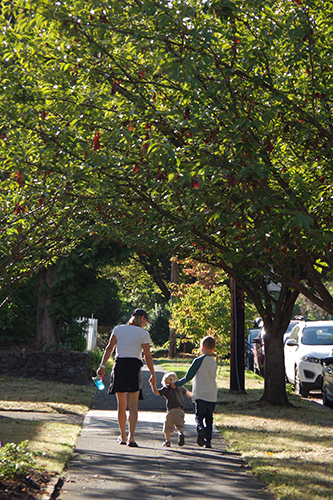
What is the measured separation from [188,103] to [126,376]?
137 inches

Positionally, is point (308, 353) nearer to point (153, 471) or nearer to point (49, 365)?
point (49, 365)

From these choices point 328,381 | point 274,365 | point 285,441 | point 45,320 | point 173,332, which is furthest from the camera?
point 173,332

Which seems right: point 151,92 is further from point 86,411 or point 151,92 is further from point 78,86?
point 86,411

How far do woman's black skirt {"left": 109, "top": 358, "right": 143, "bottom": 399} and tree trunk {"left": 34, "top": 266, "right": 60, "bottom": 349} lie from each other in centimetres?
1064

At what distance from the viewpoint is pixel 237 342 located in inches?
623

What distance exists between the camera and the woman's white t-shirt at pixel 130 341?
25.9 ft

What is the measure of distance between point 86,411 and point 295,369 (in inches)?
246

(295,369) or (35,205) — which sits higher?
(35,205)

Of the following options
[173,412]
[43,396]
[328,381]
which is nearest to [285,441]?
[173,412]

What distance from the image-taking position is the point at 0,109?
7.32m

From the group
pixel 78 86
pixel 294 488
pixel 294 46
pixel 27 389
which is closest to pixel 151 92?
pixel 78 86

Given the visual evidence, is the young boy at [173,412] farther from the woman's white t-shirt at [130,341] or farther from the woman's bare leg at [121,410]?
the woman's white t-shirt at [130,341]

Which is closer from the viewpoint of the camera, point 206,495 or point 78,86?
point 206,495

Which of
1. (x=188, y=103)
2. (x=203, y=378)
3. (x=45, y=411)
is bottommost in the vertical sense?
(x=45, y=411)
